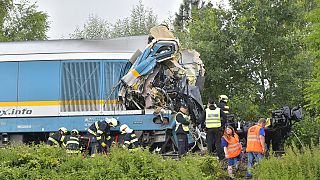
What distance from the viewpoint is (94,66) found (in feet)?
46.0

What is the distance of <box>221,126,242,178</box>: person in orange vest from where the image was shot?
11.3 meters

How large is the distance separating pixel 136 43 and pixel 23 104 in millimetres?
3354

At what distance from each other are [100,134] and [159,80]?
2203mm

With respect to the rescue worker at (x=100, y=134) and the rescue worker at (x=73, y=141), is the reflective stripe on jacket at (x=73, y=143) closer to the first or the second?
the rescue worker at (x=73, y=141)

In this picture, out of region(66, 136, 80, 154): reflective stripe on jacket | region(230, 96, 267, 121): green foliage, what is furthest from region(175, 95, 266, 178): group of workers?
region(230, 96, 267, 121): green foliage

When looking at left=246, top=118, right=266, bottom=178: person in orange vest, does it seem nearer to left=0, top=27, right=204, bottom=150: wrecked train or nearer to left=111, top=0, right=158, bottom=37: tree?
left=0, top=27, right=204, bottom=150: wrecked train

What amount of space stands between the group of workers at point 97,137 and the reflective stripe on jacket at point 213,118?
1.78 meters

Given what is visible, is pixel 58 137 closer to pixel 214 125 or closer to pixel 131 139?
pixel 131 139

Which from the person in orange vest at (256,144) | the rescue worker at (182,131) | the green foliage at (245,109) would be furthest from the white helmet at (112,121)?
the green foliage at (245,109)

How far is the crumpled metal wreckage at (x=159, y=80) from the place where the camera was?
13617 millimetres

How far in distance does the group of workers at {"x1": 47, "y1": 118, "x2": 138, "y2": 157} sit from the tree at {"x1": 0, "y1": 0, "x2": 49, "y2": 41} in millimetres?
16663

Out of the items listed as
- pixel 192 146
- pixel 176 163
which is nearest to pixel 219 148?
pixel 192 146

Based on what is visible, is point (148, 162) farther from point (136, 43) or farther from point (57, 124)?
point (136, 43)

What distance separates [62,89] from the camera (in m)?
14.0
